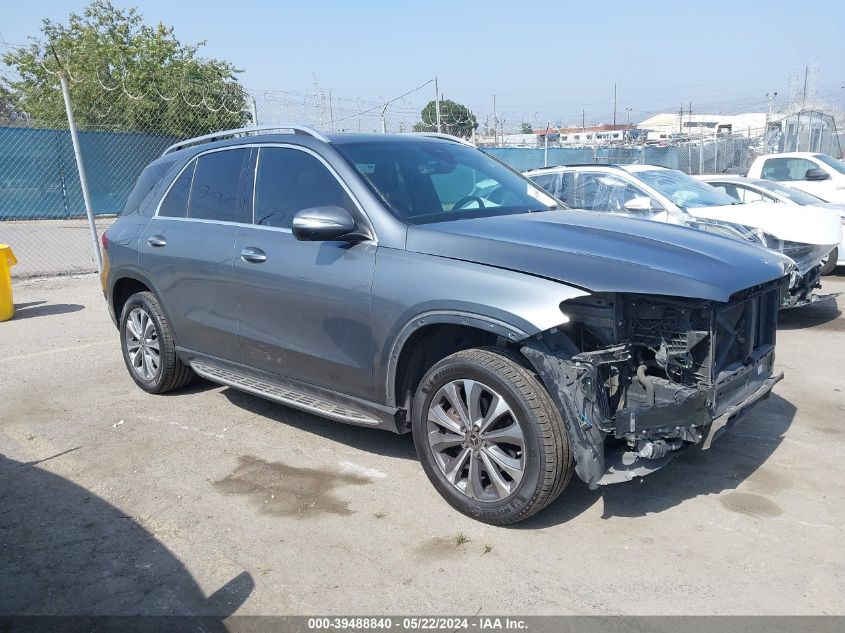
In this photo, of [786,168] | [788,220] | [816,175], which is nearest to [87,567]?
[788,220]

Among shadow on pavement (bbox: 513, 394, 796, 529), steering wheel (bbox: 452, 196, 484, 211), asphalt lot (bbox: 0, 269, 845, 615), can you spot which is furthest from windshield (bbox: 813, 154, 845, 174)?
steering wheel (bbox: 452, 196, 484, 211)

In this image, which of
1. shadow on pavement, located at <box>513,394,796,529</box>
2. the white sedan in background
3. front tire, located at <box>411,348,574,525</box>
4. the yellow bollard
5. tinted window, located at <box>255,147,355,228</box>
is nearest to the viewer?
front tire, located at <box>411,348,574,525</box>

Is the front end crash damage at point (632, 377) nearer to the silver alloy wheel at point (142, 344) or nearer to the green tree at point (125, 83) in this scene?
the silver alloy wheel at point (142, 344)

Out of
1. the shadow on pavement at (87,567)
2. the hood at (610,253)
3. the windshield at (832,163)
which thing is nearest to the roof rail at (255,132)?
the hood at (610,253)

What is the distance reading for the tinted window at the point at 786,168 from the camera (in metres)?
12.9

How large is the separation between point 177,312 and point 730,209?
5.98 metres

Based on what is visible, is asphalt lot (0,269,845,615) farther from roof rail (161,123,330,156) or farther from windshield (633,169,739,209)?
windshield (633,169,739,209)

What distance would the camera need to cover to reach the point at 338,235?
12.8 ft

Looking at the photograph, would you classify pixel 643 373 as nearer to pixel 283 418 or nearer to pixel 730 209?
pixel 283 418

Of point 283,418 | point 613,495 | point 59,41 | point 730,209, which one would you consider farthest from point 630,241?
point 59,41

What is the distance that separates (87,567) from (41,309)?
667 centimetres

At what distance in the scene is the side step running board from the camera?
164 inches

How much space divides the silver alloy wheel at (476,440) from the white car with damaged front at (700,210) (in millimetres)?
4125

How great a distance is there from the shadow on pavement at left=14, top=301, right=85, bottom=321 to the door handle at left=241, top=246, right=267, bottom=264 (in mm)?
5453
